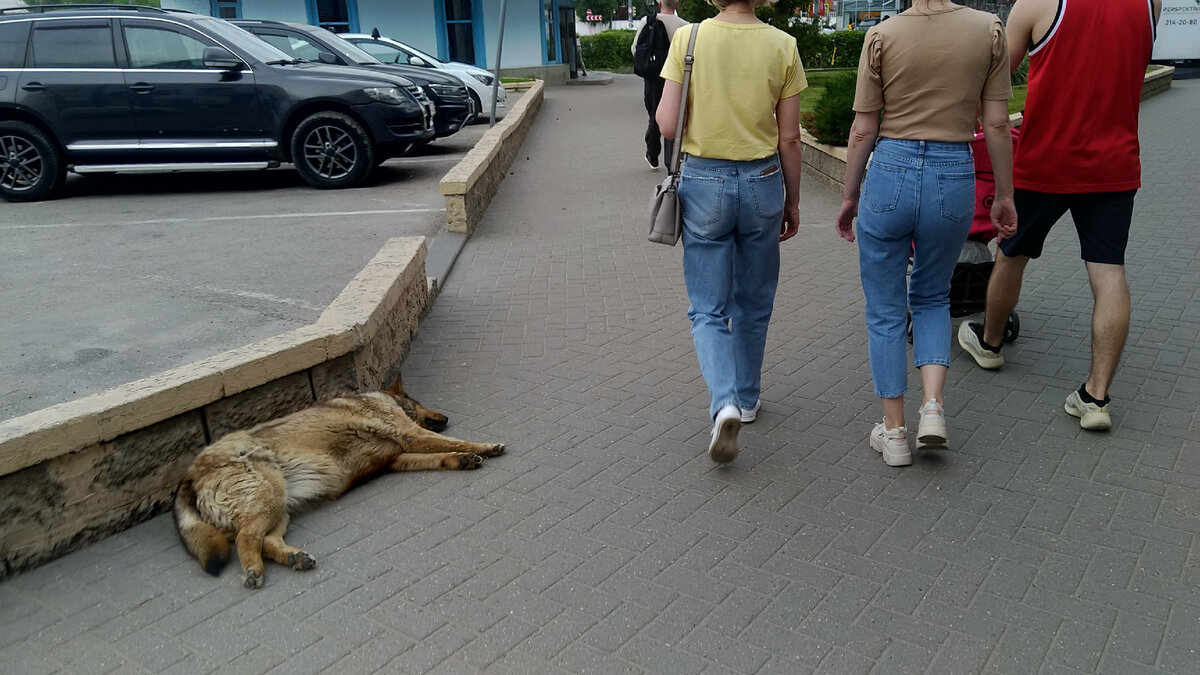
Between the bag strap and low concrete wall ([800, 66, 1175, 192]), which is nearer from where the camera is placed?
the bag strap

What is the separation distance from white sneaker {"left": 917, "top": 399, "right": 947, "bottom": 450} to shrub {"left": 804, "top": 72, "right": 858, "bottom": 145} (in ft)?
23.4

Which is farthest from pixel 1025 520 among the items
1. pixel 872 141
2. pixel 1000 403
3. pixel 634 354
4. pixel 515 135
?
pixel 515 135

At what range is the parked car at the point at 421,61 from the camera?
18.3 meters

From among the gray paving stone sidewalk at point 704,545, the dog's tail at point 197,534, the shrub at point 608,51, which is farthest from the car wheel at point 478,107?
the shrub at point 608,51

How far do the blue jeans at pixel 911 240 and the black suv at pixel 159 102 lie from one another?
333 inches

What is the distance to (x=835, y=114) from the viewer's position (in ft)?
35.2

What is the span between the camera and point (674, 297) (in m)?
6.75

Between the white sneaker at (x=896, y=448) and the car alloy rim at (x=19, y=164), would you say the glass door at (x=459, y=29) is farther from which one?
the white sneaker at (x=896, y=448)

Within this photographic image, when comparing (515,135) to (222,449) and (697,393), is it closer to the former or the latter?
(697,393)

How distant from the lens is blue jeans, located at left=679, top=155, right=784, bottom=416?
393cm

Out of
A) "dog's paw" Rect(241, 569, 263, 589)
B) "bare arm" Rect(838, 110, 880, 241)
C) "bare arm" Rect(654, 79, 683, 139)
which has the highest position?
"bare arm" Rect(654, 79, 683, 139)

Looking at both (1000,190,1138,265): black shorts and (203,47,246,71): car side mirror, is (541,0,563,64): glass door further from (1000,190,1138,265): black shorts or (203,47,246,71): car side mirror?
(1000,190,1138,265): black shorts

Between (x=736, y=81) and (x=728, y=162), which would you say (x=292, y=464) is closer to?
(x=728, y=162)

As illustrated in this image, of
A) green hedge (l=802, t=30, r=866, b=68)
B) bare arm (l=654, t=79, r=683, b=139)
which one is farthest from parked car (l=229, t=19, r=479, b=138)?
green hedge (l=802, t=30, r=866, b=68)
